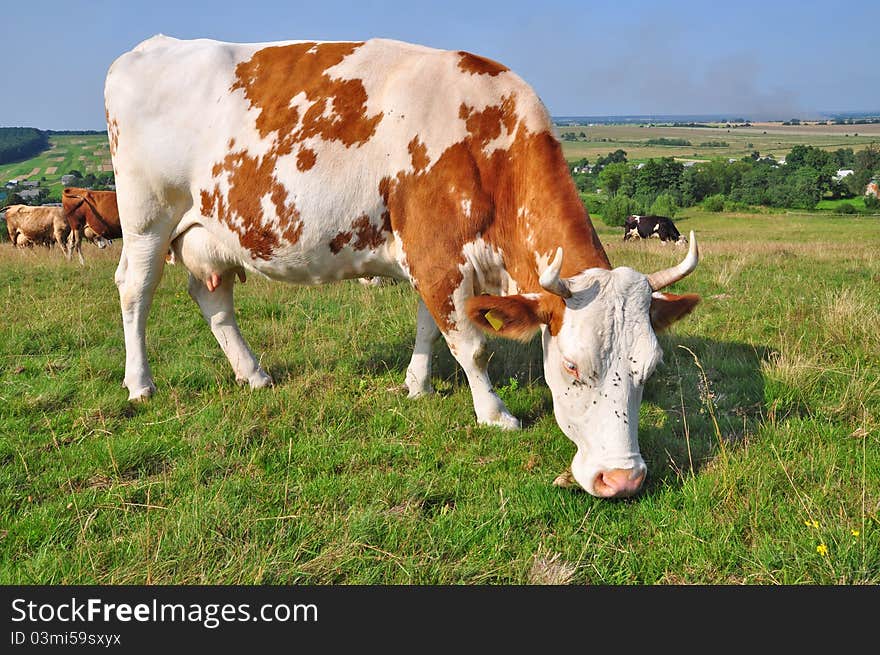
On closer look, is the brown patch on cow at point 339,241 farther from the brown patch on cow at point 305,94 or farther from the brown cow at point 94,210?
the brown cow at point 94,210

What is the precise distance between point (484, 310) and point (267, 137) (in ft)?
8.30

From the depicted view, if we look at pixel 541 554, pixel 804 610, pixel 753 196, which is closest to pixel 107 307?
pixel 541 554

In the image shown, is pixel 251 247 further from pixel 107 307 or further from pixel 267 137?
pixel 107 307

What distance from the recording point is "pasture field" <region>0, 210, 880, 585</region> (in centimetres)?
329

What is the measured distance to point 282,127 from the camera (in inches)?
208

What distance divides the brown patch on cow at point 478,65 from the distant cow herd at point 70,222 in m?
13.5

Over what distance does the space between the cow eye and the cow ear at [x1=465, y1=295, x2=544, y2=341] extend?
0.33 meters

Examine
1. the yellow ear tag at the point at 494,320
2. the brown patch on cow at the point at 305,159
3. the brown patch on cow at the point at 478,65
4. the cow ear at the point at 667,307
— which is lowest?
the yellow ear tag at the point at 494,320

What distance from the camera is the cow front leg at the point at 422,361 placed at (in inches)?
230

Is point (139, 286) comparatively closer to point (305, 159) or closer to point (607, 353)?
point (305, 159)

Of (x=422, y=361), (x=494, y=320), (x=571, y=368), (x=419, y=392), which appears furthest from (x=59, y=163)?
(x=571, y=368)

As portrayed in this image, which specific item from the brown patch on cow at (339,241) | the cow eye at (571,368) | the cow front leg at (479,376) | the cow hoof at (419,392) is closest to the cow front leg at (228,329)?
the cow hoof at (419,392)

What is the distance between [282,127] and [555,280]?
2888 millimetres

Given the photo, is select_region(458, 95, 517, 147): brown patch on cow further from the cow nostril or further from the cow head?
the cow nostril
